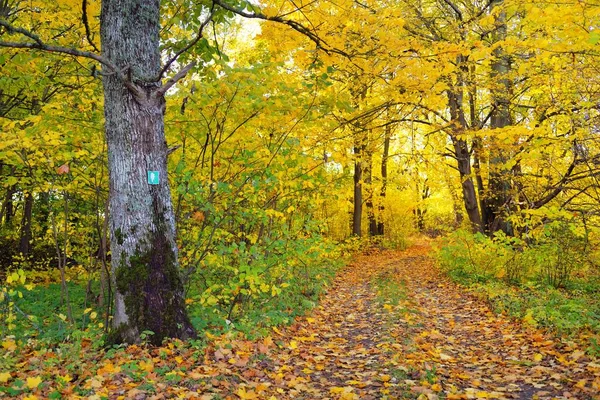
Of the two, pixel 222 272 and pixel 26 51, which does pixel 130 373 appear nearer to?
pixel 222 272

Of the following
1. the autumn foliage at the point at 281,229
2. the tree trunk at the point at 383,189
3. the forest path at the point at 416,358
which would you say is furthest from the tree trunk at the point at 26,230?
the tree trunk at the point at 383,189

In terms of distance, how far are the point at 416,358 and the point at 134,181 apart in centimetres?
350

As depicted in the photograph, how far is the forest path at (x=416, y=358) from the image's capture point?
385 centimetres

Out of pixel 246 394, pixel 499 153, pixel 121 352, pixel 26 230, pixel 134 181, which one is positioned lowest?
pixel 246 394

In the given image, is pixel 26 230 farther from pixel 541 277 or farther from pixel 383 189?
pixel 383 189

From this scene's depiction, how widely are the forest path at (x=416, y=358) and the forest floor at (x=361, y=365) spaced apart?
0.5 inches

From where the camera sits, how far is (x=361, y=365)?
472 centimetres

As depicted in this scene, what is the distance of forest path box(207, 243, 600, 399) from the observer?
151 inches

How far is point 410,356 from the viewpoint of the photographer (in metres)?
4.76

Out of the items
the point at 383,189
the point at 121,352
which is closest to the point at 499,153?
the point at 121,352

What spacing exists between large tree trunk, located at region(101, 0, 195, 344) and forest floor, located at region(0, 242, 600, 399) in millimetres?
339

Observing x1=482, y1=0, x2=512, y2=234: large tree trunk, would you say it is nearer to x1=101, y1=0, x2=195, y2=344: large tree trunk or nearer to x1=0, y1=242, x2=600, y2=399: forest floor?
x1=0, y1=242, x2=600, y2=399: forest floor

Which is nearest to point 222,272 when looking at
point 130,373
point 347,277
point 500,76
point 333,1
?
point 130,373

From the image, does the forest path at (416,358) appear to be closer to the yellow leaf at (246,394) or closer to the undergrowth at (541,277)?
the yellow leaf at (246,394)
